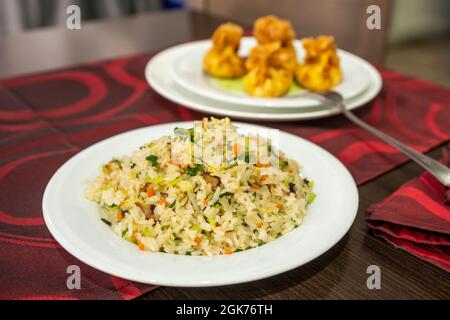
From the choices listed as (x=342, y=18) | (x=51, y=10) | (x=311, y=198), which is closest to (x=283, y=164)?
(x=311, y=198)

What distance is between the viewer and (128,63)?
7.30 ft

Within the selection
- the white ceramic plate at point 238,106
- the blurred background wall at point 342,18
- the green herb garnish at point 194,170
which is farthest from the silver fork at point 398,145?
the blurred background wall at point 342,18

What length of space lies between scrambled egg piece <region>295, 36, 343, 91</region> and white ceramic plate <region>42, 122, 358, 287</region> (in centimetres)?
63

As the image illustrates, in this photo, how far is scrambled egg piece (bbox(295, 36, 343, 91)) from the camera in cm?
184

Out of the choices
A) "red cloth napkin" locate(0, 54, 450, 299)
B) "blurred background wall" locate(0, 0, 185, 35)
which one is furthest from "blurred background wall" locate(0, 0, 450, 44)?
"red cloth napkin" locate(0, 54, 450, 299)

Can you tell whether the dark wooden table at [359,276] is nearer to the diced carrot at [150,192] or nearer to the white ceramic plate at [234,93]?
the diced carrot at [150,192]

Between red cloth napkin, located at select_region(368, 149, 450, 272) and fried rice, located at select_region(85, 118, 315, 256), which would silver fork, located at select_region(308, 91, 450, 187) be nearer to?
red cloth napkin, located at select_region(368, 149, 450, 272)

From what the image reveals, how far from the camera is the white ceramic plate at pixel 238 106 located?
1644 millimetres

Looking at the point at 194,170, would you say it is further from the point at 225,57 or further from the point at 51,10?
the point at 51,10

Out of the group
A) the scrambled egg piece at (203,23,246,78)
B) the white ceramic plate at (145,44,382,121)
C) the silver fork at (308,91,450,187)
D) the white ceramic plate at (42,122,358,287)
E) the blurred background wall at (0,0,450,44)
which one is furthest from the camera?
the blurred background wall at (0,0,450,44)

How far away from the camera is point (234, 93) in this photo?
6.04ft

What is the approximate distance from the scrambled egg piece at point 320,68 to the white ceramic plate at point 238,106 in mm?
110

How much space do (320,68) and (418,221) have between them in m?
0.88
